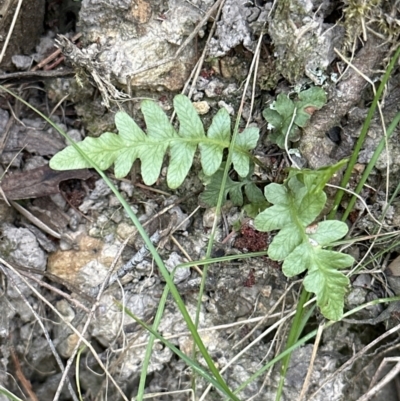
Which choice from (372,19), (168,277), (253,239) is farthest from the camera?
(253,239)

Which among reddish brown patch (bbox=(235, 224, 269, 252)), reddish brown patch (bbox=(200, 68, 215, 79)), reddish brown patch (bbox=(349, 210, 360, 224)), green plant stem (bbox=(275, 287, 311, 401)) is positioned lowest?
green plant stem (bbox=(275, 287, 311, 401))

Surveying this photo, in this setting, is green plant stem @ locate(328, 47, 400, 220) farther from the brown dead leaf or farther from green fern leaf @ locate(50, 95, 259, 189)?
the brown dead leaf

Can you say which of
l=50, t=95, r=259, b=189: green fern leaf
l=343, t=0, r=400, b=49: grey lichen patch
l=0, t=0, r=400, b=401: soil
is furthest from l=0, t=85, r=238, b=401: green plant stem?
l=343, t=0, r=400, b=49: grey lichen patch

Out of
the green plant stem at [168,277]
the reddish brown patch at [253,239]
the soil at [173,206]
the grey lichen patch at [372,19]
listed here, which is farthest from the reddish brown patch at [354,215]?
the green plant stem at [168,277]

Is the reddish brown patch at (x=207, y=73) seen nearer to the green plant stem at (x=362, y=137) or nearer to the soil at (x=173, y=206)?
the soil at (x=173, y=206)

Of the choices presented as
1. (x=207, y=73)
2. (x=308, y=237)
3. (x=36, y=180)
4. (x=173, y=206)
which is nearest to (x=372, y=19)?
(x=207, y=73)

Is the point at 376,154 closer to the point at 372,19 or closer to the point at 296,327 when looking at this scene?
the point at 372,19

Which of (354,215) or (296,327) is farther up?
(354,215)

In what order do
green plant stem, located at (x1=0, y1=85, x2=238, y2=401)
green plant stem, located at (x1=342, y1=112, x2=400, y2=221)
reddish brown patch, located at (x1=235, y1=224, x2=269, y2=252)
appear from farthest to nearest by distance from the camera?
reddish brown patch, located at (x1=235, y1=224, x2=269, y2=252) < green plant stem, located at (x1=342, y1=112, x2=400, y2=221) < green plant stem, located at (x1=0, y1=85, x2=238, y2=401)
